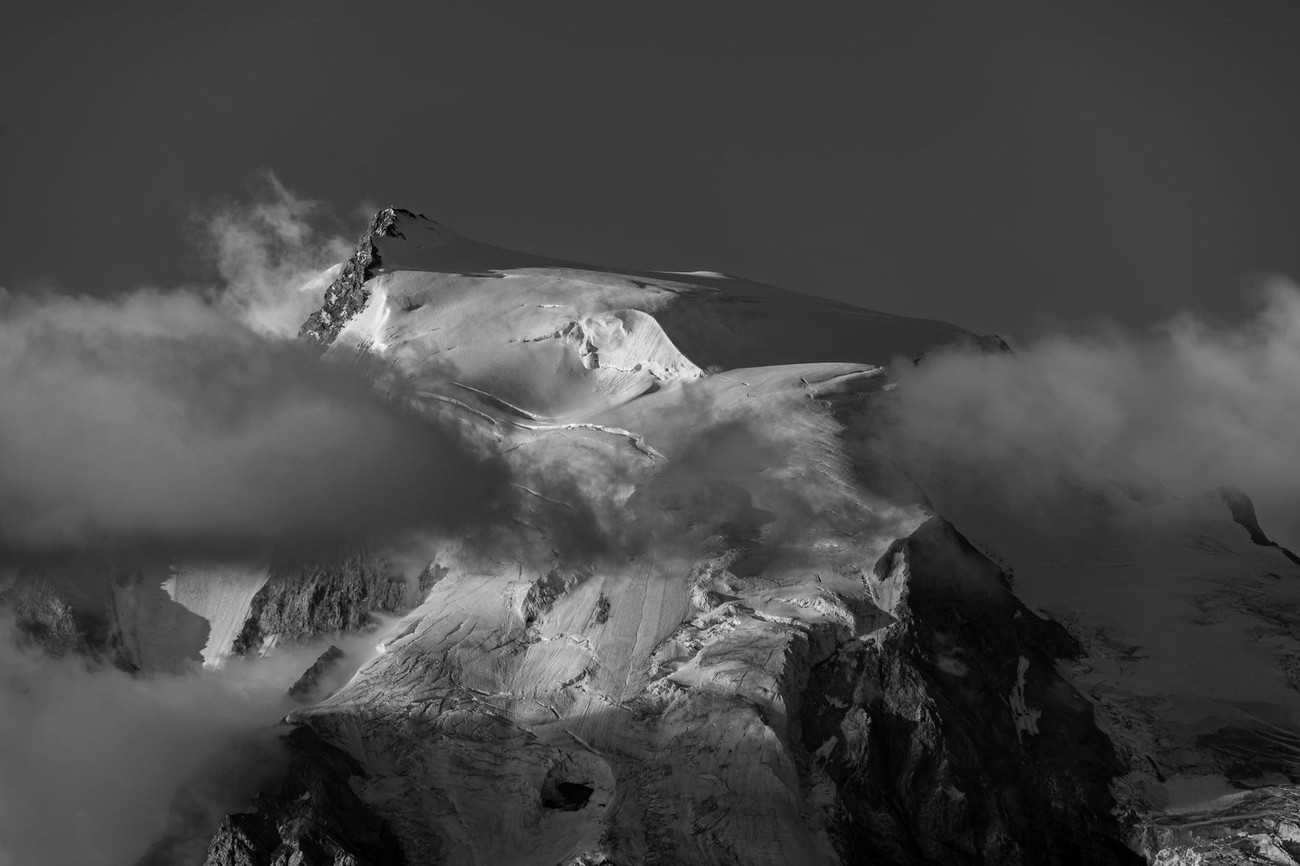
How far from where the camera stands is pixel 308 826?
18125 centimetres

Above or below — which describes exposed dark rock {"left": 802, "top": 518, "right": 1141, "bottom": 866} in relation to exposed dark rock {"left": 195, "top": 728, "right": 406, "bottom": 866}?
above

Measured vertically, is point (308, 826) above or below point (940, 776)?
below

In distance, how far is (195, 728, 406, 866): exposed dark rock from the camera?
17938cm

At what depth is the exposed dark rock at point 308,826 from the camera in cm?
17938

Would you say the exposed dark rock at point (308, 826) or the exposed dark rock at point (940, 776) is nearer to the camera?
the exposed dark rock at point (308, 826)

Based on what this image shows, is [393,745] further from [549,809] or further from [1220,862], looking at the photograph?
[1220,862]

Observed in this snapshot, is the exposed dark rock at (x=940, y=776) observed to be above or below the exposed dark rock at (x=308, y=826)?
above

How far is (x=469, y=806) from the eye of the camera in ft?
618

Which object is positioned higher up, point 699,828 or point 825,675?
point 825,675

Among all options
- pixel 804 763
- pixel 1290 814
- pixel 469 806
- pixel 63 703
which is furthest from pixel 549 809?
pixel 1290 814

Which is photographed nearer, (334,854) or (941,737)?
(334,854)

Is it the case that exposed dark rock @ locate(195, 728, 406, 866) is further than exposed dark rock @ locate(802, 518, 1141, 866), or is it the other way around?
exposed dark rock @ locate(802, 518, 1141, 866)

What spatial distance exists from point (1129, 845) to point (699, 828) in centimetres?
3261

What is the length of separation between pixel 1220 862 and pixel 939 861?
20041mm
